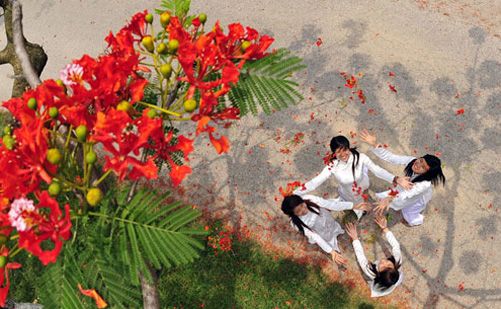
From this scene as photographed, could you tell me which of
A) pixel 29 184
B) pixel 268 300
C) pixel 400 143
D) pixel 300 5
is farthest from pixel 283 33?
pixel 29 184

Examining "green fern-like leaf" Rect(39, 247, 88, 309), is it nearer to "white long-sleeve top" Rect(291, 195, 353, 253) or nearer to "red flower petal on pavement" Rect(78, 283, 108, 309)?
"red flower petal on pavement" Rect(78, 283, 108, 309)

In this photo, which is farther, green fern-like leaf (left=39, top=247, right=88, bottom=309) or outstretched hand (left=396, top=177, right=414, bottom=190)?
outstretched hand (left=396, top=177, right=414, bottom=190)

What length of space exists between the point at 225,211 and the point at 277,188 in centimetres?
77

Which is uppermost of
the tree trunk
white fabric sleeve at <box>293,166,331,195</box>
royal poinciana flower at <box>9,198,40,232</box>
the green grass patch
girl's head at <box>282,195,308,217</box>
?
royal poinciana flower at <box>9,198,40,232</box>

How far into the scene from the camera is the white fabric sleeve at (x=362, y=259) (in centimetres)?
438

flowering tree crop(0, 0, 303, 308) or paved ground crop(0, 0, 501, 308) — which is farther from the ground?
Answer: flowering tree crop(0, 0, 303, 308)

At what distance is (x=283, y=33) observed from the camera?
657 centimetres

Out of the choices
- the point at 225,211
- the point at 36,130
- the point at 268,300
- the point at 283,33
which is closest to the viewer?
the point at 36,130

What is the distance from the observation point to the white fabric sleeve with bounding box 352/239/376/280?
4.38m

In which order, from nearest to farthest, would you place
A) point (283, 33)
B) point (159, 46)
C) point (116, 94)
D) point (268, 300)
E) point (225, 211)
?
point (116, 94)
point (159, 46)
point (268, 300)
point (225, 211)
point (283, 33)

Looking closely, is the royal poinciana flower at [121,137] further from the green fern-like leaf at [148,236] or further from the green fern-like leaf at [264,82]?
the green fern-like leaf at [264,82]

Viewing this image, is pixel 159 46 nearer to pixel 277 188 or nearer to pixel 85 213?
pixel 85 213

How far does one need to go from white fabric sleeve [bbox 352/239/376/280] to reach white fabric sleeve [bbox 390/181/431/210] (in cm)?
63

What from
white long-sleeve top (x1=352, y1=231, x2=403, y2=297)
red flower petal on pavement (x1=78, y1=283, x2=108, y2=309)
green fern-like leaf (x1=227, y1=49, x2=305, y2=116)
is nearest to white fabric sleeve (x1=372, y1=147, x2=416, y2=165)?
white long-sleeve top (x1=352, y1=231, x2=403, y2=297)
